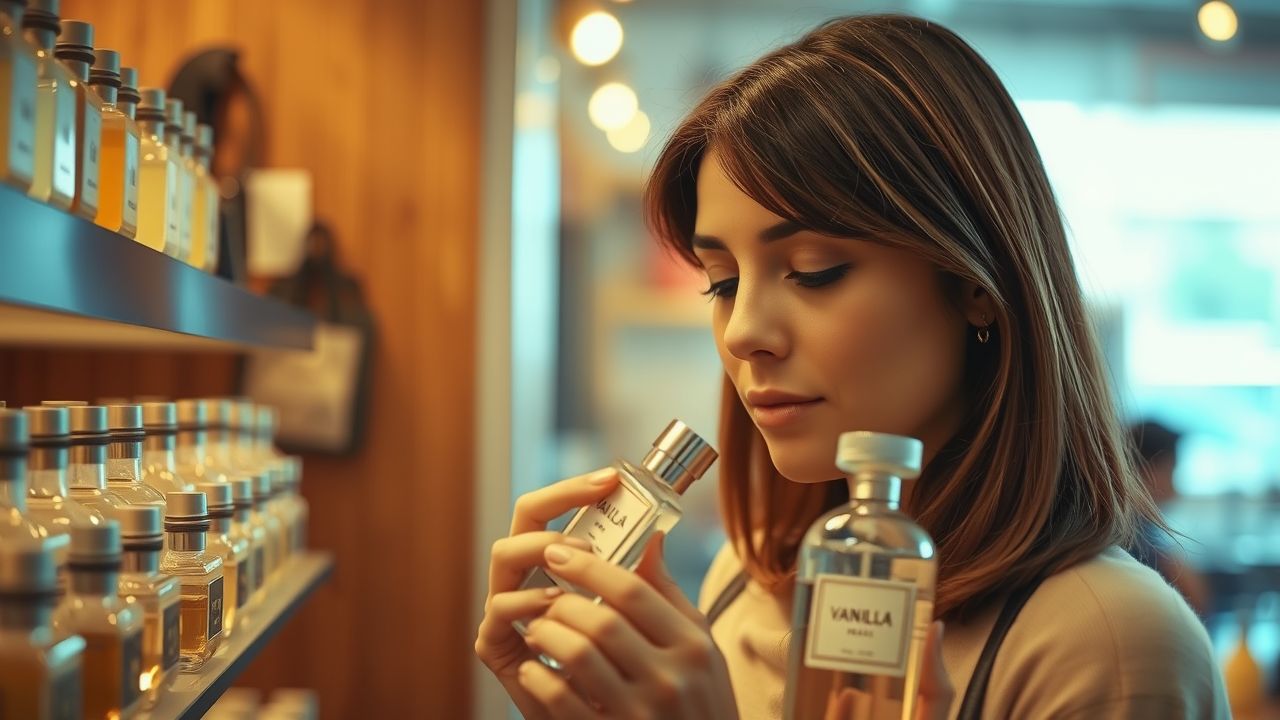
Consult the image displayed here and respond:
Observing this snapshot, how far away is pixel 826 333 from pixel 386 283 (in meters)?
1.64

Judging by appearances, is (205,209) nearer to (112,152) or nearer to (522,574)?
(112,152)

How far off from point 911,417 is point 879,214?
0.66 feet

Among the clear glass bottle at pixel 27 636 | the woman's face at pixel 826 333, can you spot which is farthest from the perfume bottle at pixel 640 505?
the clear glass bottle at pixel 27 636

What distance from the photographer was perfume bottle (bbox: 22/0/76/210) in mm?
721

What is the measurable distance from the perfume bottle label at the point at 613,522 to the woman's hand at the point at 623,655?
0.07 metres

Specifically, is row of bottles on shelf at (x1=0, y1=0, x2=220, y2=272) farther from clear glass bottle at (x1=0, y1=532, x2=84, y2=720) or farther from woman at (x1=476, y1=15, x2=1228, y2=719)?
woman at (x1=476, y1=15, x2=1228, y2=719)

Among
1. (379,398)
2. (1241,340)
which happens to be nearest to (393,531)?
(379,398)

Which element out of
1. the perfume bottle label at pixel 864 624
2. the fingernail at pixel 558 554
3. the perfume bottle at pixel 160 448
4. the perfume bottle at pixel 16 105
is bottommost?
the perfume bottle label at pixel 864 624

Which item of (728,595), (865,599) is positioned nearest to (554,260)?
(728,595)

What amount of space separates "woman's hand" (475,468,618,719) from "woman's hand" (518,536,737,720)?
0.19 ft

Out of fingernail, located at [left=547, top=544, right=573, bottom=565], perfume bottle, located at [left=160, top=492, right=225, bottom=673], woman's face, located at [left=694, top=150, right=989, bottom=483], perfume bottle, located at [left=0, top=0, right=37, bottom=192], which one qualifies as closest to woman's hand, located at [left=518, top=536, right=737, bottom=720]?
fingernail, located at [left=547, top=544, right=573, bottom=565]

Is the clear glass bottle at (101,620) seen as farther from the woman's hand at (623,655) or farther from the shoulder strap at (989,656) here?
the shoulder strap at (989,656)

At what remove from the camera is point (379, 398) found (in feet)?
8.08

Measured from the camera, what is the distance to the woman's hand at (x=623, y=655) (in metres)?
0.81
